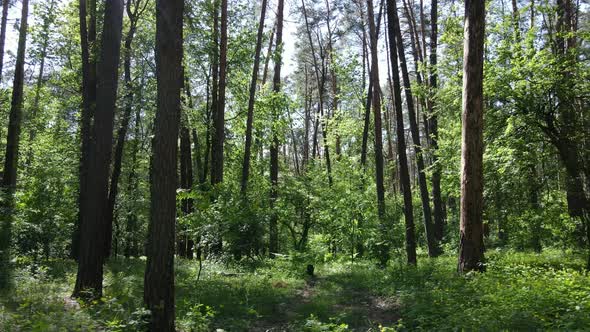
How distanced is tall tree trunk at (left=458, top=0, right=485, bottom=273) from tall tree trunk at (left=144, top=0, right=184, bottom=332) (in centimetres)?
571

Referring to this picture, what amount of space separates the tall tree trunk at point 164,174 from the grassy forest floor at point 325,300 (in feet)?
1.36

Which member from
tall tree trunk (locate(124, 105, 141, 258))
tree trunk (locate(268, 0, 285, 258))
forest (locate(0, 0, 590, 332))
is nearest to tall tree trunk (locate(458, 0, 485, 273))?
forest (locate(0, 0, 590, 332))

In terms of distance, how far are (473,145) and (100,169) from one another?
7.46 meters

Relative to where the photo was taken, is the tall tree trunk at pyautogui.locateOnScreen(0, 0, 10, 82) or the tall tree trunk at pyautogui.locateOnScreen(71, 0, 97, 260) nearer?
the tall tree trunk at pyautogui.locateOnScreen(71, 0, 97, 260)

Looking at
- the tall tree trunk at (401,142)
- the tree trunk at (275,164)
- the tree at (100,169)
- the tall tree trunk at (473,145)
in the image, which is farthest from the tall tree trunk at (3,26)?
the tall tree trunk at (473,145)

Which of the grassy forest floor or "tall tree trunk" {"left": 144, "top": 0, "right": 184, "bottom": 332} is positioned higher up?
"tall tree trunk" {"left": 144, "top": 0, "right": 184, "bottom": 332}

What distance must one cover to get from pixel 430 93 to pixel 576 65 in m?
6.44

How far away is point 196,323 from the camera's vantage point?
21.1 feet

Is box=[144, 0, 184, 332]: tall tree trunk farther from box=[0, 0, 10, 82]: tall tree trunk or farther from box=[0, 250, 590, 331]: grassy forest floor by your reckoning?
box=[0, 0, 10, 82]: tall tree trunk

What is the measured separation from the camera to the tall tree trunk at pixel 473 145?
27.2 feet

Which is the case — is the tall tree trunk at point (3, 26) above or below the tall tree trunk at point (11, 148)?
above

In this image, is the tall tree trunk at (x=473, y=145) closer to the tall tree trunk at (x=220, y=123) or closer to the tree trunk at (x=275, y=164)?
the tree trunk at (x=275, y=164)

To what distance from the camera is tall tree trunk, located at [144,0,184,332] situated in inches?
237

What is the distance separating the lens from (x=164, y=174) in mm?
6141
